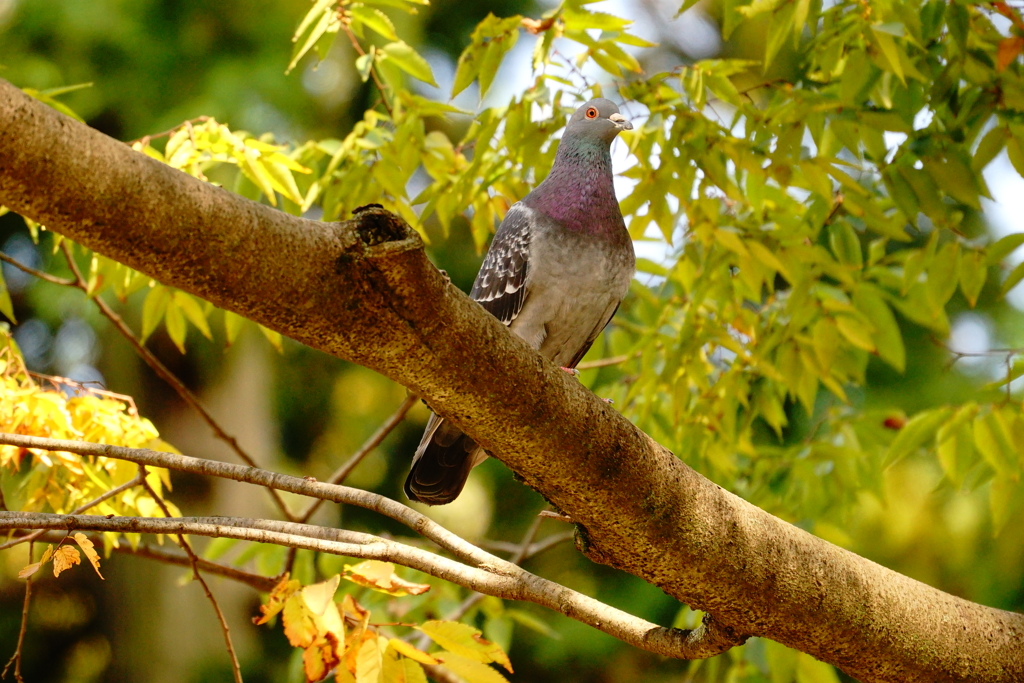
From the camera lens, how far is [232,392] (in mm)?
7590

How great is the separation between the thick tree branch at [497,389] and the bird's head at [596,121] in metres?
1.75

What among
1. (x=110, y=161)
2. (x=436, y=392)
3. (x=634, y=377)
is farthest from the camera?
(x=634, y=377)

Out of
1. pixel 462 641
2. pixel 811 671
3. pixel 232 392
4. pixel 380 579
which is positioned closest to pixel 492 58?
pixel 380 579

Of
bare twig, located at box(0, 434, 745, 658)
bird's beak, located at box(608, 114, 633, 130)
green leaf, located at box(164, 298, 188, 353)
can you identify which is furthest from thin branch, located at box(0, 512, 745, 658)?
bird's beak, located at box(608, 114, 633, 130)

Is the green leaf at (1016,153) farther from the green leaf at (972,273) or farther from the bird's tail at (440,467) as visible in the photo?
the bird's tail at (440,467)

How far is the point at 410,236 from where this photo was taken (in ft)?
4.68

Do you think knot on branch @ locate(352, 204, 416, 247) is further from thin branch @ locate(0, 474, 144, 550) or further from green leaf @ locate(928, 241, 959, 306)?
green leaf @ locate(928, 241, 959, 306)

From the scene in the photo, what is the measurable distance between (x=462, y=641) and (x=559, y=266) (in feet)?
5.38

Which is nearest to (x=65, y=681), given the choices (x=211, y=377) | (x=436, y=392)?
(x=211, y=377)

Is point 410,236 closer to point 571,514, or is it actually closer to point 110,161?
point 110,161

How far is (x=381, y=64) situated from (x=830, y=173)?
1588mm

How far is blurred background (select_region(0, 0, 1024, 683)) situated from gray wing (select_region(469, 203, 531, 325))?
11.8ft

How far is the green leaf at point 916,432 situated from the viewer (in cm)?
281

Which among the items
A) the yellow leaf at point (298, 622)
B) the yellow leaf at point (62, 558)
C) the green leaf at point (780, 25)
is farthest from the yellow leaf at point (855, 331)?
the yellow leaf at point (62, 558)
